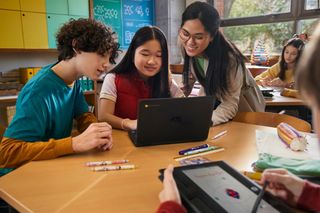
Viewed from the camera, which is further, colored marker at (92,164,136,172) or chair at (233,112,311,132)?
chair at (233,112,311,132)

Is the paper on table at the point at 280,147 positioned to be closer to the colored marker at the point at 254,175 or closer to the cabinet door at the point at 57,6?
the colored marker at the point at 254,175

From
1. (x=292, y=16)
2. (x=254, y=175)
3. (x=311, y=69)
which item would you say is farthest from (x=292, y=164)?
(x=292, y=16)

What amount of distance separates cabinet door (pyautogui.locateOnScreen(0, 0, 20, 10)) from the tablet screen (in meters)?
2.87

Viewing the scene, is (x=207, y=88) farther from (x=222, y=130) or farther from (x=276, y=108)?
(x=276, y=108)

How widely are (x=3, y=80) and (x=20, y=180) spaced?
2.69 meters

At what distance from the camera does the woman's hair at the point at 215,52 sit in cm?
167

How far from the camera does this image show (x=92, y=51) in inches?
52.2

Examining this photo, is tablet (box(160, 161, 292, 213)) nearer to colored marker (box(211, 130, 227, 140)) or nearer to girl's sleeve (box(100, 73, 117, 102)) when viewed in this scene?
colored marker (box(211, 130, 227, 140))

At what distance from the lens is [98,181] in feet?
2.95

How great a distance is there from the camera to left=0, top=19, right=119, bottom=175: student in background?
1.08 metres

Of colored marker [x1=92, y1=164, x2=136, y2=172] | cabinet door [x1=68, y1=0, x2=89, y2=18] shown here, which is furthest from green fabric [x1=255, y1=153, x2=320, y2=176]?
cabinet door [x1=68, y1=0, x2=89, y2=18]

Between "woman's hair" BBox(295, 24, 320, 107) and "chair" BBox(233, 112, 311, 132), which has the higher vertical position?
"woman's hair" BBox(295, 24, 320, 107)

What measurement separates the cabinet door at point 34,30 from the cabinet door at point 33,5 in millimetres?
40

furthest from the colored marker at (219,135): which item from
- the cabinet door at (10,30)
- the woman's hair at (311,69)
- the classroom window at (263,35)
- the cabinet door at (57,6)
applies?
the classroom window at (263,35)
